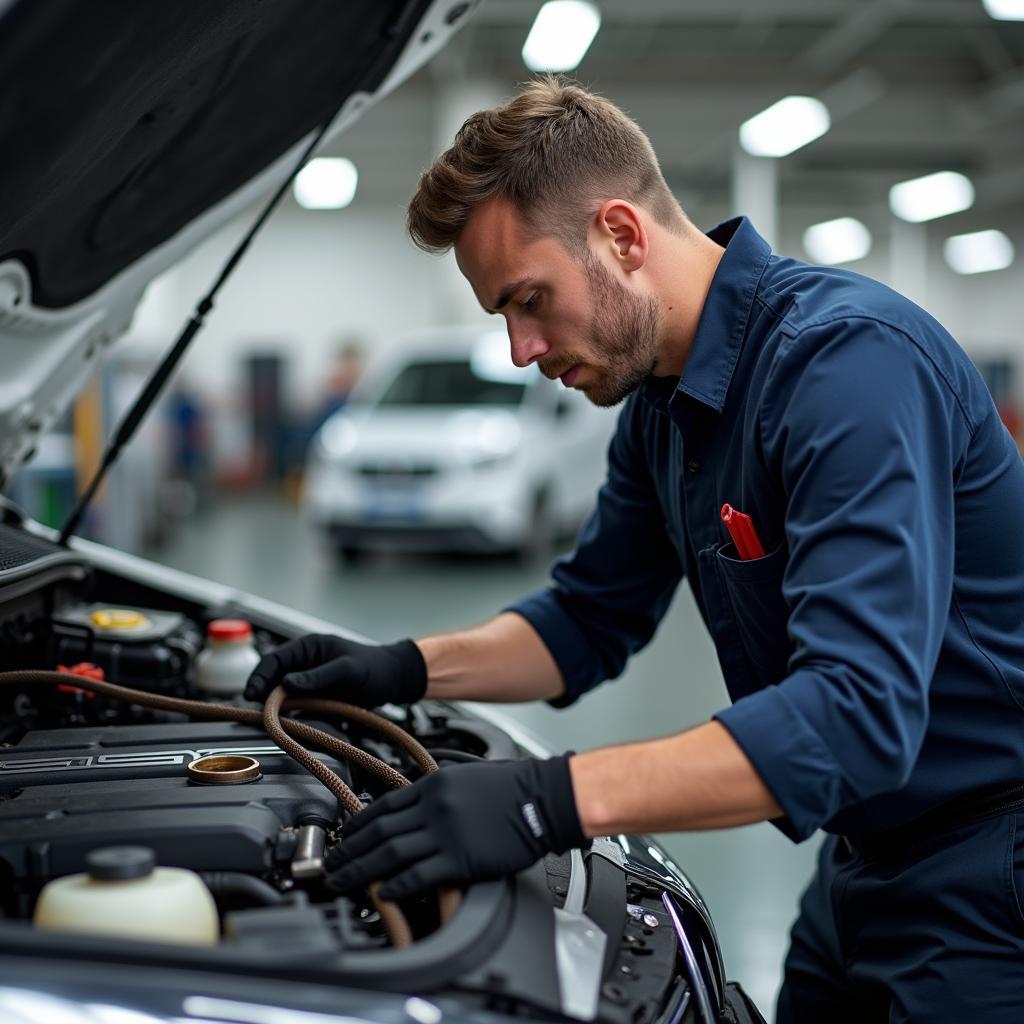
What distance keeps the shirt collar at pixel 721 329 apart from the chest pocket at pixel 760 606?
18cm

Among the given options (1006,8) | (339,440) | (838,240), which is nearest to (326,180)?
(339,440)

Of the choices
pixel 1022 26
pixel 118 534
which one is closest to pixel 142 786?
pixel 118 534

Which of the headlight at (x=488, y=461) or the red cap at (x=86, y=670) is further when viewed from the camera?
the headlight at (x=488, y=461)

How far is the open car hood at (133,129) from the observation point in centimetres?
102

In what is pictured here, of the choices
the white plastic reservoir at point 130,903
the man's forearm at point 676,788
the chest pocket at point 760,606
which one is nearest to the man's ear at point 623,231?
the chest pocket at point 760,606

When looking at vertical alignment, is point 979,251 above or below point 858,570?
below

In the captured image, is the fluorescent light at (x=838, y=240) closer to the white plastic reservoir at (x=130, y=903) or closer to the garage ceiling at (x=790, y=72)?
the garage ceiling at (x=790, y=72)

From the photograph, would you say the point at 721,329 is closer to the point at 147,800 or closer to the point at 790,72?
the point at 147,800

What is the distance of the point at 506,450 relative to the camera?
6.86 m

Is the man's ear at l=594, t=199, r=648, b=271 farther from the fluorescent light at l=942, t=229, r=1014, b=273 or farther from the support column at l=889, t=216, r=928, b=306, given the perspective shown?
the fluorescent light at l=942, t=229, r=1014, b=273

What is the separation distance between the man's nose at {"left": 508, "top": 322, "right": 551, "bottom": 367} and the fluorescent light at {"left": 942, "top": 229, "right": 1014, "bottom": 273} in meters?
18.0

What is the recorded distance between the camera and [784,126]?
393 inches

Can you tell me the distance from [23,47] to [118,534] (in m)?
6.53

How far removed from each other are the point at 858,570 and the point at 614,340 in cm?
42
